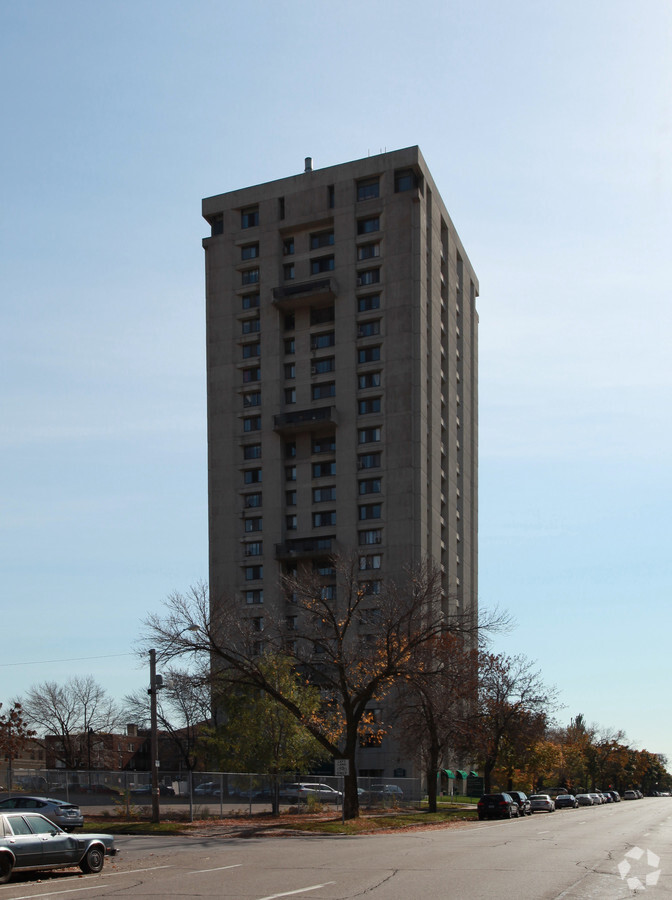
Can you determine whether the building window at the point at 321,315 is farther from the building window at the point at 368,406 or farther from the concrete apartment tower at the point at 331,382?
the building window at the point at 368,406

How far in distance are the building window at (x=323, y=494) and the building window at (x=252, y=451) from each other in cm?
759

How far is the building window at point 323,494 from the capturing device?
3615 inches

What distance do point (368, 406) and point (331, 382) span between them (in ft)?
15.3

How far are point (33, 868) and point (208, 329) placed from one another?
282ft

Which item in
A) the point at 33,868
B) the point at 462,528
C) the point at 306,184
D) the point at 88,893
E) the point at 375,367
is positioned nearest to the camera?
the point at 88,893

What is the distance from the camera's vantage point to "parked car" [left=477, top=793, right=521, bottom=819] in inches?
2077

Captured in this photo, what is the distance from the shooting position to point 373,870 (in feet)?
62.9

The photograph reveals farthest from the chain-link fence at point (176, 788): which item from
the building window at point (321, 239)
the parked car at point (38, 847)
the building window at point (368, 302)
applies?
the building window at point (321, 239)

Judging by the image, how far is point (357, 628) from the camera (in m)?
84.7

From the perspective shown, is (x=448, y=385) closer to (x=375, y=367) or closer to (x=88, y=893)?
(x=375, y=367)

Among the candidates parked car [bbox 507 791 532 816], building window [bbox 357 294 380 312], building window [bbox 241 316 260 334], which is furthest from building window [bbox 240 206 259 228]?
parked car [bbox 507 791 532 816]

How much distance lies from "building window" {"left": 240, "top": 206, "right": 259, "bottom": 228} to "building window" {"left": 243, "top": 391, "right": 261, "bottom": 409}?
18.6 m

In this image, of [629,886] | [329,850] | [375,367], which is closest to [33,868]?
[329,850]

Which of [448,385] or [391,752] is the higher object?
[448,385]
